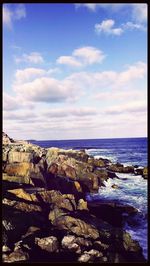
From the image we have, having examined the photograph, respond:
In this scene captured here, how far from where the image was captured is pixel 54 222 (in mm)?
12672

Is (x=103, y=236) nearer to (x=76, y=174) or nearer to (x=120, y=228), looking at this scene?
(x=120, y=228)

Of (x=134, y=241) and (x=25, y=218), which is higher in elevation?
(x=25, y=218)

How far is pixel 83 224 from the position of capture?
12164 millimetres

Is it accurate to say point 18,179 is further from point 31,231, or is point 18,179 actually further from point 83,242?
point 83,242

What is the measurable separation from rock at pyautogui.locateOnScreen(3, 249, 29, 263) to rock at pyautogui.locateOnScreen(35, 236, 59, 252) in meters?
0.99

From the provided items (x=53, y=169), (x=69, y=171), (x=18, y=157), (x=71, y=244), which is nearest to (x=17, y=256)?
(x=71, y=244)

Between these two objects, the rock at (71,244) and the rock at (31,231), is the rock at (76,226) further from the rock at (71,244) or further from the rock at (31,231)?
the rock at (31,231)

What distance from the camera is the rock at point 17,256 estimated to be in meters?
8.77

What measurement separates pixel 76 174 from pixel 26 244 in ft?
40.9

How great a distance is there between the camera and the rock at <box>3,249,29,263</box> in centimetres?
877

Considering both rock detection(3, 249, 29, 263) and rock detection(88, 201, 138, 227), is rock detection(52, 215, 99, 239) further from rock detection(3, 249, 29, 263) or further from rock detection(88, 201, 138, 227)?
rock detection(3, 249, 29, 263)

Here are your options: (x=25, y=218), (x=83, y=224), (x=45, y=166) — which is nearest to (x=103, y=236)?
(x=83, y=224)

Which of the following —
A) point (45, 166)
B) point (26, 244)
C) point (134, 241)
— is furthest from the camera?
point (45, 166)

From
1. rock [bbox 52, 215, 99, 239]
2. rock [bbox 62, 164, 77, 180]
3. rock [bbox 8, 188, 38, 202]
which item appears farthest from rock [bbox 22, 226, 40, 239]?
rock [bbox 62, 164, 77, 180]
